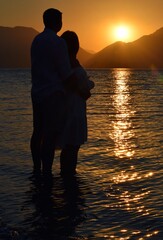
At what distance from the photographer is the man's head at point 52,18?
18.4 ft

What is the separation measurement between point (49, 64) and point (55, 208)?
1.83 meters

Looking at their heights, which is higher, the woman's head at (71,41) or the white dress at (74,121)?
the woman's head at (71,41)

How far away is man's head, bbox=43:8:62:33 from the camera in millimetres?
5621

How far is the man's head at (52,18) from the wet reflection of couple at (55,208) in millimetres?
1975

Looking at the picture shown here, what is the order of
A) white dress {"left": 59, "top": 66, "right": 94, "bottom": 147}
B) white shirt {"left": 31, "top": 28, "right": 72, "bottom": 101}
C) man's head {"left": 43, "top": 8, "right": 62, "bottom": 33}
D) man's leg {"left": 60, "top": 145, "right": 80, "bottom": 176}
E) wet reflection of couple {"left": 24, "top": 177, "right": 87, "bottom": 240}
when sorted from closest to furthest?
wet reflection of couple {"left": 24, "top": 177, "right": 87, "bottom": 240}
white shirt {"left": 31, "top": 28, "right": 72, "bottom": 101}
man's head {"left": 43, "top": 8, "right": 62, "bottom": 33}
white dress {"left": 59, "top": 66, "right": 94, "bottom": 147}
man's leg {"left": 60, "top": 145, "right": 80, "bottom": 176}

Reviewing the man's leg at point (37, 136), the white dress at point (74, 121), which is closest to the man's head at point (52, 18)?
the white dress at point (74, 121)

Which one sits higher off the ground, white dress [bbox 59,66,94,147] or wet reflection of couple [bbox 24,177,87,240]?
white dress [bbox 59,66,94,147]

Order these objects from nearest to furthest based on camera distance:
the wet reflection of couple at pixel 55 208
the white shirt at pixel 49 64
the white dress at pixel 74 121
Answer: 1. the wet reflection of couple at pixel 55 208
2. the white shirt at pixel 49 64
3. the white dress at pixel 74 121

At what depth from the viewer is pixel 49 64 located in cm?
553

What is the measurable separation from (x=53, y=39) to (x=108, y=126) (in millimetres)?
6877

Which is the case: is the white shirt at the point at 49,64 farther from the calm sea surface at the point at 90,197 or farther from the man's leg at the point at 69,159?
the calm sea surface at the point at 90,197

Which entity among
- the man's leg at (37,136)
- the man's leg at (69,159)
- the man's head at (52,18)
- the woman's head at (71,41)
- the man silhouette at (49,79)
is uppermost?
the man's head at (52,18)

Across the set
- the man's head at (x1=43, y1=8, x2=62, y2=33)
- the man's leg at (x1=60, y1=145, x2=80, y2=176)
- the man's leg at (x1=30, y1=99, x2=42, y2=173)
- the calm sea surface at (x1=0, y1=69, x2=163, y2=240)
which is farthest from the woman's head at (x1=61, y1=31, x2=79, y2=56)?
the calm sea surface at (x1=0, y1=69, x2=163, y2=240)

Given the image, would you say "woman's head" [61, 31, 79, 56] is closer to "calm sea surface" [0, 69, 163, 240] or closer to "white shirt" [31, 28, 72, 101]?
"white shirt" [31, 28, 72, 101]
